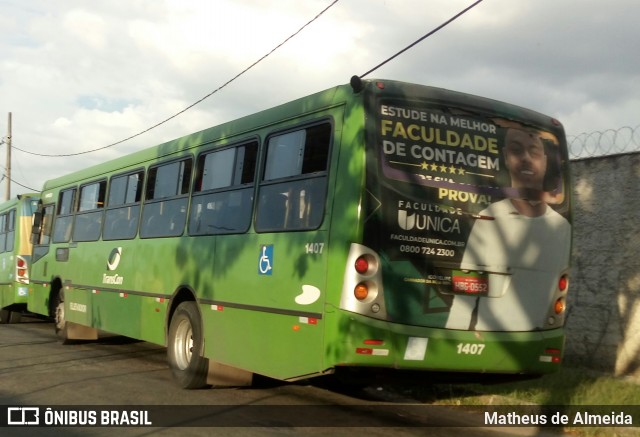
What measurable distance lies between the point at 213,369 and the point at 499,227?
4.06 metres

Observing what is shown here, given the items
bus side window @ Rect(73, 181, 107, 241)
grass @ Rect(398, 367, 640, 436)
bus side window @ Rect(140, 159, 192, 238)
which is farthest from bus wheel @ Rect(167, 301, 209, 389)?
bus side window @ Rect(73, 181, 107, 241)

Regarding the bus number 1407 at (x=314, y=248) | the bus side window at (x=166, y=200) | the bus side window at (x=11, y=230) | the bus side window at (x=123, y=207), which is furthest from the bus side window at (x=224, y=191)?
the bus side window at (x=11, y=230)

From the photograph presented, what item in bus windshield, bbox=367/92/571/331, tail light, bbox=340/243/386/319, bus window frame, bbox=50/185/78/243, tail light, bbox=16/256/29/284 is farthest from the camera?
tail light, bbox=16/256/29/284

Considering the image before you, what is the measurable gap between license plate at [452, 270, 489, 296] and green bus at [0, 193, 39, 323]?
13.3m

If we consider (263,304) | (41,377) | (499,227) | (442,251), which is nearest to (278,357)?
(263,304)

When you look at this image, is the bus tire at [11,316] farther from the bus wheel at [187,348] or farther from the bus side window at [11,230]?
the bus wheel at [187,348]

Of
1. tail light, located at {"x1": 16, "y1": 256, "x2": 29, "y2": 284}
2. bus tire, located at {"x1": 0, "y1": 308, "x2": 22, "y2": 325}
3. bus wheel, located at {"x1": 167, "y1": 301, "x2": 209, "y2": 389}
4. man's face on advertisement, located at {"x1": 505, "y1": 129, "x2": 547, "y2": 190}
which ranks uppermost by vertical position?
man's face on advertisement, located at {"x1": 505, "y1": 129, "x2": 547, "y2": 190}

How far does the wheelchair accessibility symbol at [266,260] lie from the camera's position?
7.55 m

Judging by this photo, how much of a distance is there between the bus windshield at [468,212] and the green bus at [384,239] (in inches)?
0.5

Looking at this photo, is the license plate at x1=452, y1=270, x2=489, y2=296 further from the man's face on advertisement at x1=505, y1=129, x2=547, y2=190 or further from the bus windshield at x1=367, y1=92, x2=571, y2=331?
the man's face on advertisement at x1=505, y1=129, x2=547, y2=190

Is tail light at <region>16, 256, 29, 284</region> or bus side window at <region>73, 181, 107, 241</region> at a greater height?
bus side window at <region>73, 181, 107, 241</region>

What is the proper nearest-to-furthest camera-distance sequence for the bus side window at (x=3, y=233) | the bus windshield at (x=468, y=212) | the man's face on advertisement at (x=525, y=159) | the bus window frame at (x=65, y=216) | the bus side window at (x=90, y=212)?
the bus windshield at (x=468, y=212), the man's face on advertisement at (x=525, y=159), the bus side window at (x=90, y=212), the bus window frame at (x=65, y=216), the bus side window at (x=3, y=233)

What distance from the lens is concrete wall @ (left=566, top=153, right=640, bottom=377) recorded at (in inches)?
413

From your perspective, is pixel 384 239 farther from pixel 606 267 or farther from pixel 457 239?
pixel 606 267
